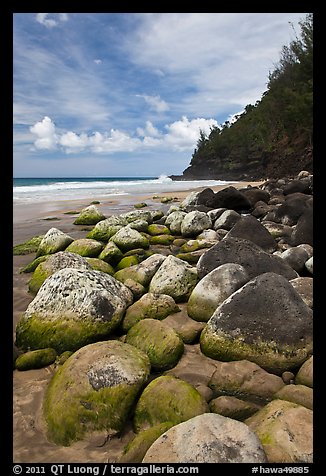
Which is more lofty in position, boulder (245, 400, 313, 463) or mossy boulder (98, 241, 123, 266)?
mossy boulder (98, 241, 123, 266)

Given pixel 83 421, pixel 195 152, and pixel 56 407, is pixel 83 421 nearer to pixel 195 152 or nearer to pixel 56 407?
pixel 56 407

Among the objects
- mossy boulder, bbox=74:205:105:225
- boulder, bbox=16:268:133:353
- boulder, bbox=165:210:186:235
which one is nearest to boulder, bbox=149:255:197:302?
boulder, bbox=16:268:133:353

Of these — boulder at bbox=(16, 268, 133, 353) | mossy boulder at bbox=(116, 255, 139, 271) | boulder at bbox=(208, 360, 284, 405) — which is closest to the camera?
boulder at bbox=(208, 360, 284, 405)

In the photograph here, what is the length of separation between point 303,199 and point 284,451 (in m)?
7.78

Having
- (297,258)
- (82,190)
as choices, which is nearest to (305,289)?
(297,258)

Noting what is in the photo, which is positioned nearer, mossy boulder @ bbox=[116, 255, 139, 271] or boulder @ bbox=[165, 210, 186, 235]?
mossy boulder @ bbox=[116, 255, 139, 271]

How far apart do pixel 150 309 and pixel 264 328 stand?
4.28ft

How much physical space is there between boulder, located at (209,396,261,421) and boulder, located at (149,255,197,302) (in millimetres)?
1876

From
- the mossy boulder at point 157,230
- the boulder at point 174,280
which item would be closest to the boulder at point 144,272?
the boulder at point 174,280

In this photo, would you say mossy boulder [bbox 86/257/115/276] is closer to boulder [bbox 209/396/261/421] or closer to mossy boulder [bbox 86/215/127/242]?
mossy boulder [bbox 86/215/127/242]

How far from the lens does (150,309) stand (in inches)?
143

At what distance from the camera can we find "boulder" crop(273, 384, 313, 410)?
2223mm

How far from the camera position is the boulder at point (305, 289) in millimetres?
3461

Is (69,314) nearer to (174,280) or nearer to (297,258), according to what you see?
(174,280)
